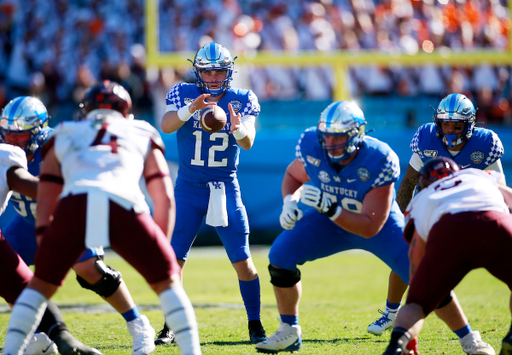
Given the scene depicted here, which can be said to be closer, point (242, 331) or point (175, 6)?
point (242, 331)

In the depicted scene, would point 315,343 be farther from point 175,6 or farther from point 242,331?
point 175,6

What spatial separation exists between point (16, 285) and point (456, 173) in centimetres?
240

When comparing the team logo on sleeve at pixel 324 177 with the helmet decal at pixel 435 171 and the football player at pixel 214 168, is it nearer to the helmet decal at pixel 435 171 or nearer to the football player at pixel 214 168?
the helmet decal at pixel 435 171

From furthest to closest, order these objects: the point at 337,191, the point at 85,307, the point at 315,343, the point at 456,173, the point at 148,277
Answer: the point at 85,307 → the point at 315,343 → the point at 337,191 → the point at 456,173 → the point at 148,277

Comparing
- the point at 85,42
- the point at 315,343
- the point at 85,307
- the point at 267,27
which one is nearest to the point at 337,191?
the point at 315,343

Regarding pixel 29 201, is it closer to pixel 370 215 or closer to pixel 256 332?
pixel 256 332

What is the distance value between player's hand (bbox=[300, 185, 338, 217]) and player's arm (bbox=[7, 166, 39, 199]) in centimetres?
145

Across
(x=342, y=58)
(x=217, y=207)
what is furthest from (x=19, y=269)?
(x=342, y=58)

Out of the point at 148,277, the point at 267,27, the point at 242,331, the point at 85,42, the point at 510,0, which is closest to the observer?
the point at 148,277

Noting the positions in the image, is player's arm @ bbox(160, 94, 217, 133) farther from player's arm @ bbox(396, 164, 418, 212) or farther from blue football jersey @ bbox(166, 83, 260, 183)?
player's arm @ bbox(396, 164, 418, 212)

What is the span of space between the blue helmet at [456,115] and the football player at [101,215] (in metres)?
2.24

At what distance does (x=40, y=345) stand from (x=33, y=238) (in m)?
0.70

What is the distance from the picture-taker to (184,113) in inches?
170

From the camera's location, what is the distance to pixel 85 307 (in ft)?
18.5
